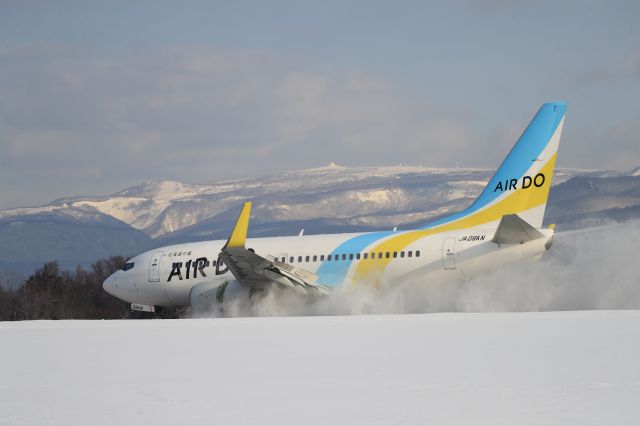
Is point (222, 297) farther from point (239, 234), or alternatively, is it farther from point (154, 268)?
point (154, 268)

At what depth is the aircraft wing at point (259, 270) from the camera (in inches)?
1209

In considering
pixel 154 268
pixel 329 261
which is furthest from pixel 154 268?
pixel 329 261

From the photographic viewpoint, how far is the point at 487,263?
29.4 m

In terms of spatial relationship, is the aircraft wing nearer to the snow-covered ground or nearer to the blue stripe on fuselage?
the blue stripe on fuselage

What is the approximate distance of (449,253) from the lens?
3003cm

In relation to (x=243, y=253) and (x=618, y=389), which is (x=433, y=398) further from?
(x=243, y=253)

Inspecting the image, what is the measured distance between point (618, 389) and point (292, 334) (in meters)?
7.03

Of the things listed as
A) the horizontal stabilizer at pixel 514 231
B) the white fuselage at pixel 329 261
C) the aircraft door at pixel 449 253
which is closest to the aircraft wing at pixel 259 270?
the white fuselage at pixel 329 261

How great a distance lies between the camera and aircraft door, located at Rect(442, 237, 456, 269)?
29.9 m

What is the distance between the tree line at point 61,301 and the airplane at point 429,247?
4058 centimetres

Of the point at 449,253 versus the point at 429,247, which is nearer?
the point at 449,253

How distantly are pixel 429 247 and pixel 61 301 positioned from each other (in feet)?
214

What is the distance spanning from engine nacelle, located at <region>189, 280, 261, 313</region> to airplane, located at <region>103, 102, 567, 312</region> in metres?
0.03

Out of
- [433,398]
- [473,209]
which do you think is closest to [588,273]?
[473,209]
